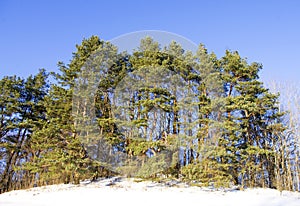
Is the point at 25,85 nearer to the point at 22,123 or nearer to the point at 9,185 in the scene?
the point at 22,123

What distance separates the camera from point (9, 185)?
11961mm

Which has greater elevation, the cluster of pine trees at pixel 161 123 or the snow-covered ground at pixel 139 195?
the cluster of pine trees at pixel 161 123

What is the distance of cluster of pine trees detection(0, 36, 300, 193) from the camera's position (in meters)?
9.36

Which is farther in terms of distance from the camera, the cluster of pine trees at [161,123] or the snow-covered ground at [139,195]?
the cluster of pine trees at [161,123]

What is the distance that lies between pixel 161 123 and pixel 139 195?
3.55 metres

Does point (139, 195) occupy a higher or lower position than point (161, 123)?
lower

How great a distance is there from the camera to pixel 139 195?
26.8 feet

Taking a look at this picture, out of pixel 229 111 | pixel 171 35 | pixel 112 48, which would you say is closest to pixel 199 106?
pixel 229 111

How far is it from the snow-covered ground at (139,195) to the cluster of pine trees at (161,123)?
41 cm

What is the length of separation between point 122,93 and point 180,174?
434cm

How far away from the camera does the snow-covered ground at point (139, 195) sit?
7352 millimetres

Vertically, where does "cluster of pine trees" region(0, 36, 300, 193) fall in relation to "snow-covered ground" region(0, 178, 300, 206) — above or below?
above

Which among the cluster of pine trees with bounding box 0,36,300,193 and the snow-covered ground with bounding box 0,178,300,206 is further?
the cluster of pine trees with bounding box 0,36,300,193

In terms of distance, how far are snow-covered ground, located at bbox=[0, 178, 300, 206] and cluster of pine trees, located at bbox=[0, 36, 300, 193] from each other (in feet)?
1.36
